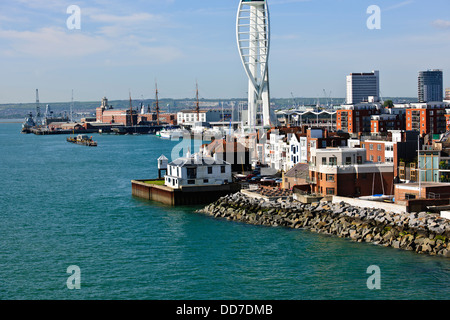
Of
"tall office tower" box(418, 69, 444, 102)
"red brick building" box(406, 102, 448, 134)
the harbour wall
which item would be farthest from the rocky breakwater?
"tall office tower" box(418, 69, 444, 102)

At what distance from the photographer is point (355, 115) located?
51.0 meters

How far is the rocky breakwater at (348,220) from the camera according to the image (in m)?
15.6

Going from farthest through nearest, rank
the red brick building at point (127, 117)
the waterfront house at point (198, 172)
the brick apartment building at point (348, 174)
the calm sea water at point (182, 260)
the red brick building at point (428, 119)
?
the red brick building at point (127, 117) → the red brick building at point (428, 119) → the waterfront house at point (198, 172) → the brick apartment building at point (348, 174) → the calm sea water at point (182, 260)

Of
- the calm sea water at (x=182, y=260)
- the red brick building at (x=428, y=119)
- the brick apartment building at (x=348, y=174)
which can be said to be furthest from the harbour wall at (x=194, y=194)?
the red brick building at (x=428, y=119)

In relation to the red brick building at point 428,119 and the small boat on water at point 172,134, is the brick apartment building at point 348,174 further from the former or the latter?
the small boat on water at point 172,134

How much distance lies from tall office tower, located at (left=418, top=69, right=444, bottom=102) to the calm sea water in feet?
366

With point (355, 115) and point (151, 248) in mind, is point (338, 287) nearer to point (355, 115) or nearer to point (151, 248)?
point (151, 248)

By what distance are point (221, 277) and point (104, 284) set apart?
232 centimetres

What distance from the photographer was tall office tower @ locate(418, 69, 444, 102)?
5025 inches

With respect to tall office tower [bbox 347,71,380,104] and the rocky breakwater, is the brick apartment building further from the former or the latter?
tall office tower [bbox 347,71,380,104]

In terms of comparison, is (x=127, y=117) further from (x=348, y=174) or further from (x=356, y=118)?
(x=348, y=174)

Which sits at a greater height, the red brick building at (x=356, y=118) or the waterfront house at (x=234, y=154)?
the red brick building at (x=356, y=118)

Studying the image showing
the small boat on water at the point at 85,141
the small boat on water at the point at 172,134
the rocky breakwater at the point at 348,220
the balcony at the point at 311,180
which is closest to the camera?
the rocky breakwater at the point at 348,220

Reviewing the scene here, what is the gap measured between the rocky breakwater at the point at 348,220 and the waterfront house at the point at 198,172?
75.6 inches
